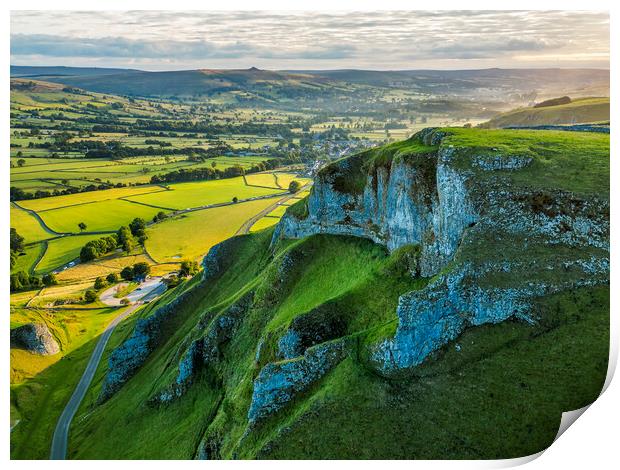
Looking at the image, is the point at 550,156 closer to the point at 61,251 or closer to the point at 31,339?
the point at 31,339

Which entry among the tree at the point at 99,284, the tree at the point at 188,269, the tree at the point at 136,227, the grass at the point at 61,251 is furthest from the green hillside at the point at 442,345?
the tree at the point at 136,227

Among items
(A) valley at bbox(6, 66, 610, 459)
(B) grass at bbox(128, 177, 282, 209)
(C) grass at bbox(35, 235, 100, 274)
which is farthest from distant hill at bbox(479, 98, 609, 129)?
(C) grass at bbox(35, 235, 100, 274)

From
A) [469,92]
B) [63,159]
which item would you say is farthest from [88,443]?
[469,92]

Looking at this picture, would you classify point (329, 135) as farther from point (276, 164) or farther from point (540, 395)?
point (540, 395)

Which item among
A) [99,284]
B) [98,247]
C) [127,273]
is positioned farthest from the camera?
[98,247]

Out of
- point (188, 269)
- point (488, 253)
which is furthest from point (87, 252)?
point (488, 253)

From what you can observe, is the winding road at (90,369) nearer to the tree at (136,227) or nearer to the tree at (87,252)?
the tree at (87,252)

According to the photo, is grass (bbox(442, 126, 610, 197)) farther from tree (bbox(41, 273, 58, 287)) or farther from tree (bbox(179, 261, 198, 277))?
tree (bbox(41, 273, 58, 287))
